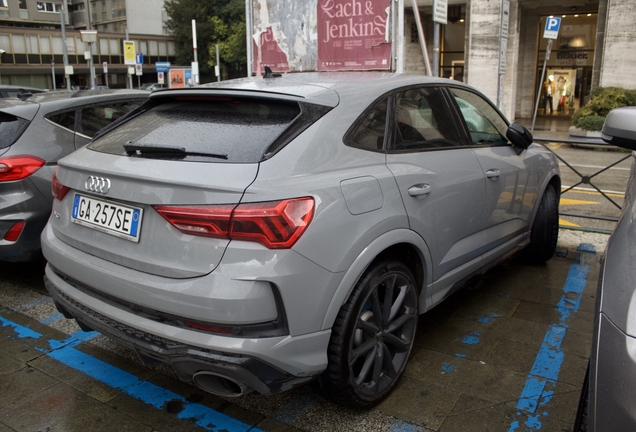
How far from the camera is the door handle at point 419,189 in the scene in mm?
2998

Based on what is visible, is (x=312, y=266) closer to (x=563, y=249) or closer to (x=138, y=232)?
(x=138, y=232)

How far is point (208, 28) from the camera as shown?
71312mm

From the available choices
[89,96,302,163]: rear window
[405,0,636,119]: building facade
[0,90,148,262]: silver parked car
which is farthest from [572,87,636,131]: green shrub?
[89,96,302,163]: rear window

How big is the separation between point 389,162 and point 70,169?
1657 millimetres

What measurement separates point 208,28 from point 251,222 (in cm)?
7420

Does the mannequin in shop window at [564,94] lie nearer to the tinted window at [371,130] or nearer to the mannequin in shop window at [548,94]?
the mannequin in shop window at [548,94]

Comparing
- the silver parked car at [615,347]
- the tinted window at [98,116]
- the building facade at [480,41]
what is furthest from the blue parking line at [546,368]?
the building facade at [480,41]

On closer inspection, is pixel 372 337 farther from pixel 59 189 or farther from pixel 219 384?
pixel 59 189

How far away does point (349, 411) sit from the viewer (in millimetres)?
2945

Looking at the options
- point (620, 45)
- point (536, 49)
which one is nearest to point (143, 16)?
point (536, 49)

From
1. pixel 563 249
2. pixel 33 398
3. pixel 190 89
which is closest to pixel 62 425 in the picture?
pixel 33 398

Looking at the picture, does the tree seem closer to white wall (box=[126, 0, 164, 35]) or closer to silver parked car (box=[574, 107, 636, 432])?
white wall (box=[126, 0, 164, 35])

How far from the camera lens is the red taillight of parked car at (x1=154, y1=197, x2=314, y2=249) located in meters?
2.28

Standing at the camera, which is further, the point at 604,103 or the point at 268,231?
the point at 604,103
